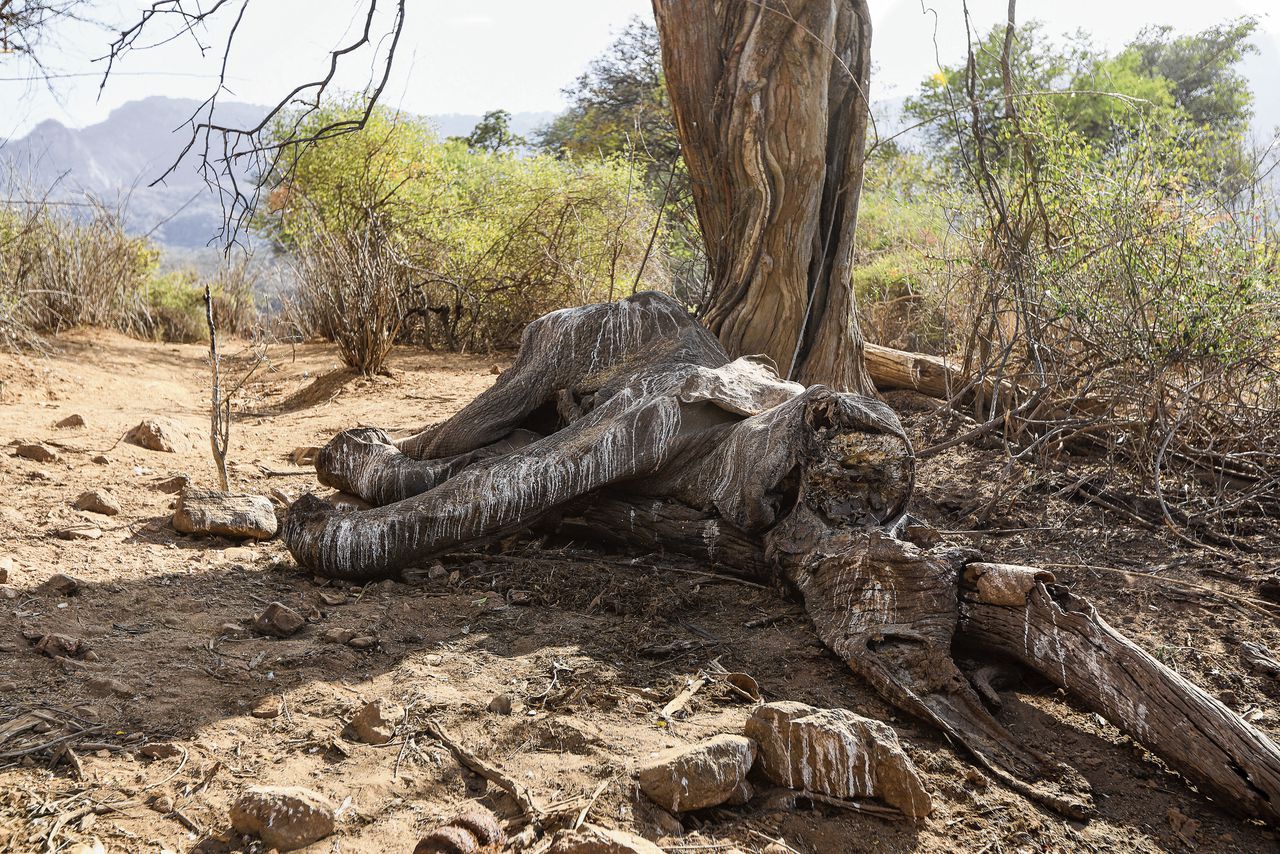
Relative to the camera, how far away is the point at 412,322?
31.5 feet

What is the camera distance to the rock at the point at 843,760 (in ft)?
6.52

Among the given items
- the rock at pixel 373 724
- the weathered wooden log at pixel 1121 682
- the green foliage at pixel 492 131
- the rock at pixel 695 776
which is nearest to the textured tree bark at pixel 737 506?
the weathered wooden log at pixel 1121 682

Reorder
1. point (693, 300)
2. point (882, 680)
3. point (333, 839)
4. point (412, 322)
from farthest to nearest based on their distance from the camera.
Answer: point (412, 322) < point (693, 300) < point (882, 680) < point (333, 839)

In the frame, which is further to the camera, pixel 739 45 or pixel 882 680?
pixel 739 45

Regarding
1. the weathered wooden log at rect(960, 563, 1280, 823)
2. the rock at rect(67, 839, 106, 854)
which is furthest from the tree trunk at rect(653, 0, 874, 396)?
the rock at rect(67, 839, 106, 854)

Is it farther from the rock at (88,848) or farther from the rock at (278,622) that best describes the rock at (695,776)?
the rock at (278,622)

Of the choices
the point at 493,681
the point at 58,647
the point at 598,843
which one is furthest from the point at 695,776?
the point at 58,647

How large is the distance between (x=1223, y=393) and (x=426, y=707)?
3.48 meters

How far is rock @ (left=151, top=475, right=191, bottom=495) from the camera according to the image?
421 cm

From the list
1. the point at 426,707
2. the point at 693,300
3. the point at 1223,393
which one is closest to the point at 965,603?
the point at 426,707

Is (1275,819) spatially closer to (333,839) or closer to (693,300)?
(333,839)

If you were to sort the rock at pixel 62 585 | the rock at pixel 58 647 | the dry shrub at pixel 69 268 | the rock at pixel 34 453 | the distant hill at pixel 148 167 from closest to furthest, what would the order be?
the rock at pixel 58 647 → the rock at pixel 62 585 → the rock at pixel 34 453 → the distant hill at pixel 148 167 → the dry shrub at pixel 69 268

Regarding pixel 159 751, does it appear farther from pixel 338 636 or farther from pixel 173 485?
pixel 173 485

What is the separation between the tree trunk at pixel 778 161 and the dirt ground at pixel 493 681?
1.24 m
